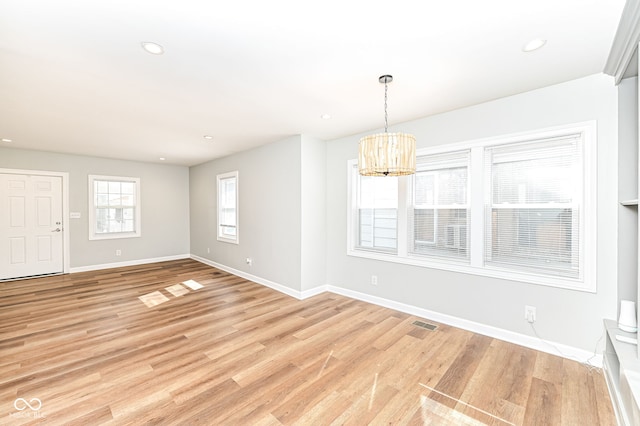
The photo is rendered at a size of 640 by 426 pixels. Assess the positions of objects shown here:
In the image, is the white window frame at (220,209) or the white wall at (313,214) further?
the white window frame at (220,209)

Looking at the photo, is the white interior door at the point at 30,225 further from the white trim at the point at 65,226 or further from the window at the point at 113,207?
the window at the point at 113,207

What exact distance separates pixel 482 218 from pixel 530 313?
1.01m

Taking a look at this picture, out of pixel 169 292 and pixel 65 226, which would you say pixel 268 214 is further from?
pixel 65 226

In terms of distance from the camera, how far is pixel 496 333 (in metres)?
2.91

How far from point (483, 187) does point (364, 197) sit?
162 centimetres

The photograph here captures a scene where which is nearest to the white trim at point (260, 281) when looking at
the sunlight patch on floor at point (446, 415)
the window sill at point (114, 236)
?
the window sill at point (114, 236)

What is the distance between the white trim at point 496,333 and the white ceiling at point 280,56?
241 centimetres

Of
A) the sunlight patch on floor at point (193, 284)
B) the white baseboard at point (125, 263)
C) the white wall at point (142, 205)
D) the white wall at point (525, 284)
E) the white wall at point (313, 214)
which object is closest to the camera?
the white wall at point (525, 284)

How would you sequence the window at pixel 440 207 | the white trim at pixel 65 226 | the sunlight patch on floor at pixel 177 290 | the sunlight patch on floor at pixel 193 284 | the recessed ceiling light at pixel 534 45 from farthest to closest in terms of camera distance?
the white trim at pixel 65 226 < the sunlight patch on floor at pixel 193 284 < the sunlight patch on floor at pixel 177 290 < the window at pixel 440 207 < the recessed ceiling light at pixel 534 45

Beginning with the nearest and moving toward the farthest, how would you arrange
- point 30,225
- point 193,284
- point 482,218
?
point 482,218
point 193,284
point 30,225

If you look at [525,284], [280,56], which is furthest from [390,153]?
[525,284]

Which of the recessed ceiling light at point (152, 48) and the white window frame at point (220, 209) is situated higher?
the recessed ceiling light at point (152, 48)

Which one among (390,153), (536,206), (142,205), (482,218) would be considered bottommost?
(482,218)

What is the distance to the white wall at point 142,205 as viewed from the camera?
5.51 metres
